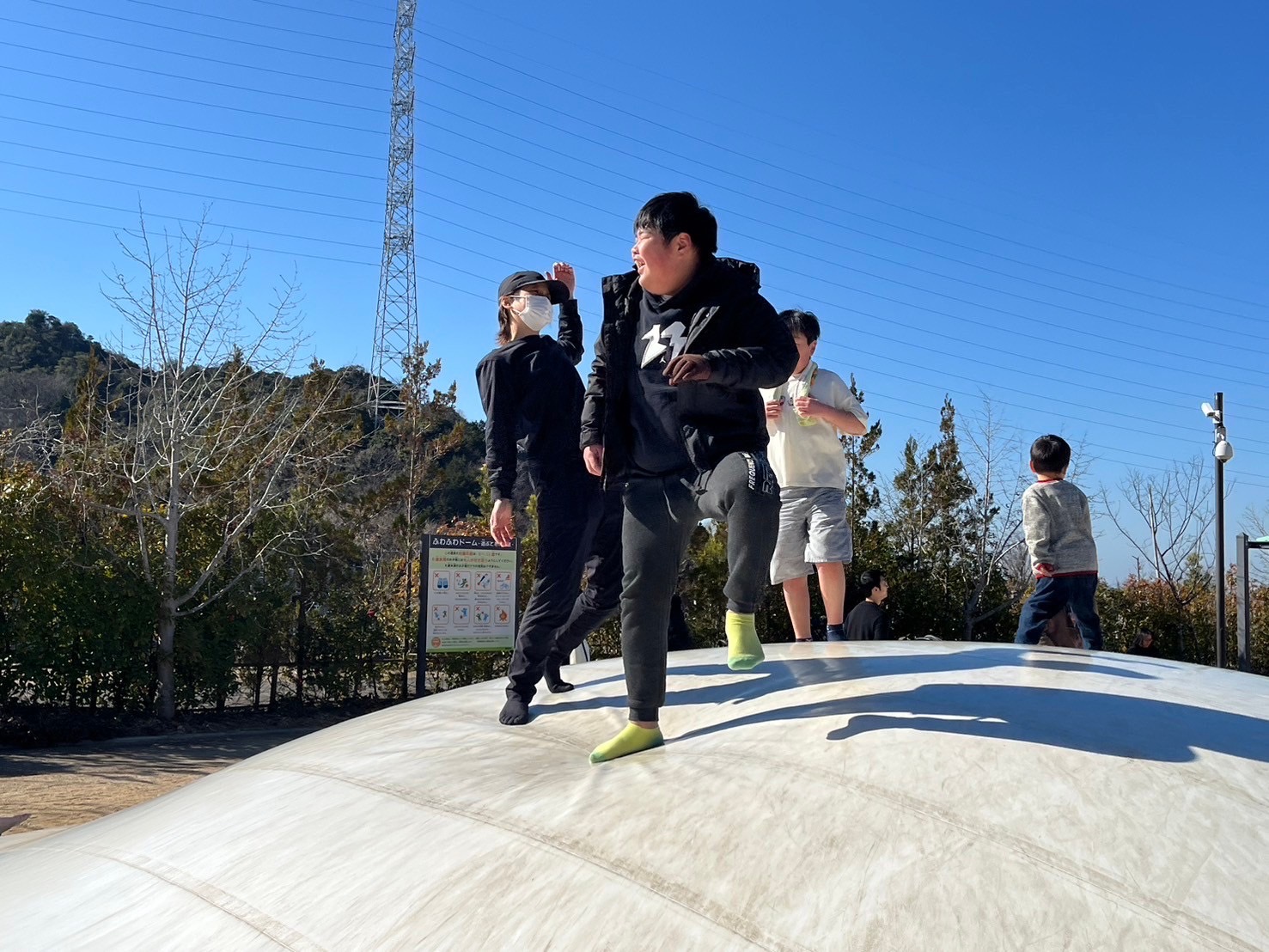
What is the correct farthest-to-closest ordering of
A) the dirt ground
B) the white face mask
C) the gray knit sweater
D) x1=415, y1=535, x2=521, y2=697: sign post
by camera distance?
x1=415, y1=535, x2=521, y2=697: sign post < the dirt ground < the gray knit sweater < the white face mask

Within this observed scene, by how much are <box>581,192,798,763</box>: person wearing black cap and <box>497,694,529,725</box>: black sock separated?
639 millimetres

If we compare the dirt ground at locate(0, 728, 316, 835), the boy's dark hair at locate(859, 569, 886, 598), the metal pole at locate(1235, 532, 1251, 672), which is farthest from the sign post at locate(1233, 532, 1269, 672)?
the dirt ground at locate(0, 728, 316, 835)

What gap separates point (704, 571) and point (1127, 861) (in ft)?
42.0

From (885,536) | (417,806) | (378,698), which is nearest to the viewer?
(417,806)

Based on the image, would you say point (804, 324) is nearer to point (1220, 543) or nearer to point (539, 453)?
point (539, 453)

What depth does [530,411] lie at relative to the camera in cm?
380

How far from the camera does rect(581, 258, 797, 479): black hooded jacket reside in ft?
8.84

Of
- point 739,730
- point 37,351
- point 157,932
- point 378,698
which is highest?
point 37,351

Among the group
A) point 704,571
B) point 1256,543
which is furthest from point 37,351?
point 1256,543

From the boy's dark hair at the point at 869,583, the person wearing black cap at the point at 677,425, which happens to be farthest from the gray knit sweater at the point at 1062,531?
the person wearing black cap at the point at 677,425

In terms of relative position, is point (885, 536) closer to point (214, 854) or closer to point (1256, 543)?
point (1256, 543)

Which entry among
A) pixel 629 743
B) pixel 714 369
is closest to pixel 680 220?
pixel 714 369

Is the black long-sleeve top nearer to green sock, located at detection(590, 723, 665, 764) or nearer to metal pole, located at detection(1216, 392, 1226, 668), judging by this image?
green sock, located at detection(590, 723, 665, 764)

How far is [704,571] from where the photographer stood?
575 inches
